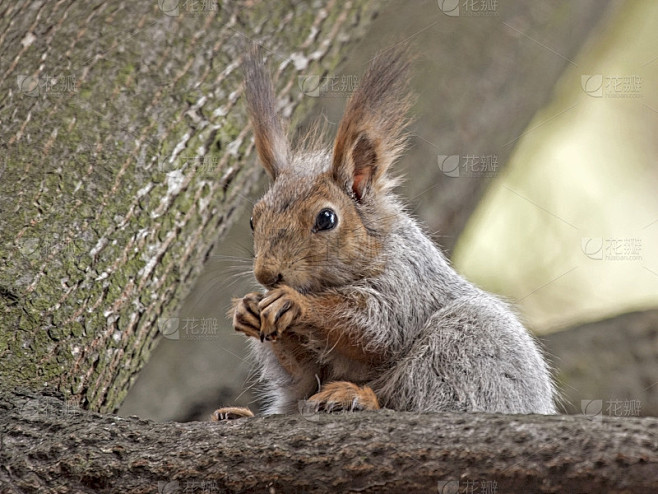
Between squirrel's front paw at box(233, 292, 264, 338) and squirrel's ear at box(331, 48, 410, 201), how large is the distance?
611mm

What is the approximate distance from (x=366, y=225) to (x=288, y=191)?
32 centimetres

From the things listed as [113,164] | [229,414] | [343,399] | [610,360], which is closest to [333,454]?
[343,399]

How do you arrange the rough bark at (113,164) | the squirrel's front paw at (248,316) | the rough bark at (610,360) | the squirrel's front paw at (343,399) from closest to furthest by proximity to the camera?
the squirrel's front paw at (343,399), the squirrel's front paw at (248,316), the rough bark at (113,164), the rough bark at (610,360)

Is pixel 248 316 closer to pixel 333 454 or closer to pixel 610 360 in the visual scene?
pixel 333 454

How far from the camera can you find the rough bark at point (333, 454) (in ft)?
6.57

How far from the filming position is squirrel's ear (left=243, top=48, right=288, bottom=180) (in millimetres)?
3336

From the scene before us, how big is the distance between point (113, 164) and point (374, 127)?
1.14 m

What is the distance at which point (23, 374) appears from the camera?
2834 mm

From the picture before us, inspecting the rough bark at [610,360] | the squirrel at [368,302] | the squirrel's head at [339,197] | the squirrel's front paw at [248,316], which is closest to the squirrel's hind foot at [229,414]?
the squirrel at [368,302]

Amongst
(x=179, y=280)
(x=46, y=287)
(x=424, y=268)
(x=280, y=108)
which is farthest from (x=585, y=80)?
(x=46, y=287)

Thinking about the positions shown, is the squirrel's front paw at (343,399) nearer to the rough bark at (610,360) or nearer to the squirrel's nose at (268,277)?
the squirrel's nose at (268,277)

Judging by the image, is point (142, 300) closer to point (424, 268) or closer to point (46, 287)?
point (46, 287)

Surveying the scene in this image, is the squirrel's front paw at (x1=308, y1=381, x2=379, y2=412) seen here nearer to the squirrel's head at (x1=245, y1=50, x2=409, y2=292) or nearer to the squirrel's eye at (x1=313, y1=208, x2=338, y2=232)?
the squirrel's head at (x1=245, y1=50, x2=409, y2=292)

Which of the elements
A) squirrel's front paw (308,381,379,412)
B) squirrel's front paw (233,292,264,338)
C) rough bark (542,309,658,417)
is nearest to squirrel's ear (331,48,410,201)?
squirrel's front paw (233,292,264,338)
